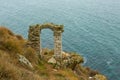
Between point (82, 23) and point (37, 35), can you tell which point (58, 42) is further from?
point (82, 23)

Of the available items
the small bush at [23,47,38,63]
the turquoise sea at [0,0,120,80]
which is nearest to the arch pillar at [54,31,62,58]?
the small bush at [23,47,38,63]

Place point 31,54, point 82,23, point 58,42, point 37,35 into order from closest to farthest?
point 31,54 → point 37,35 → point 58,42 → point 82,23

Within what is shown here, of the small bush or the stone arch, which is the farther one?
the stone arch

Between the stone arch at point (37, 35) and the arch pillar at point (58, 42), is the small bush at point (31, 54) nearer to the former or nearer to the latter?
the stone arch at point (37, 35)

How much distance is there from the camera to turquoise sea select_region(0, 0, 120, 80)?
7091cm

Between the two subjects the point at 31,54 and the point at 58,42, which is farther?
the point at 58,42

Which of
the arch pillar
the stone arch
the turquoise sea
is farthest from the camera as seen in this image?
the turquoise sea

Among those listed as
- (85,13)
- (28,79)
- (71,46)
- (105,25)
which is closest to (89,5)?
(85,13)

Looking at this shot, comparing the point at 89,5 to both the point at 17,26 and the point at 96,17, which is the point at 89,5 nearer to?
the point at 96,17

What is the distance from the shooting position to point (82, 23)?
101m

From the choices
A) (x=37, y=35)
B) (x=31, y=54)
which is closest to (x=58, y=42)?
(x=37, y=35)

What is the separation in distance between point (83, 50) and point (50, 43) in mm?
10356

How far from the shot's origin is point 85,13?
4567 inches

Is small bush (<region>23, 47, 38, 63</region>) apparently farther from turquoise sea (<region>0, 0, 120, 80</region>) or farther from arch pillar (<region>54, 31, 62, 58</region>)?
turquoise sea (<region>0, 0, 120, 80</region>)
